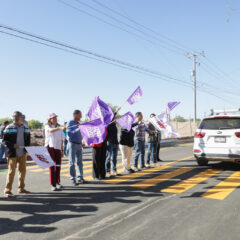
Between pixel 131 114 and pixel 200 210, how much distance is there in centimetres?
376

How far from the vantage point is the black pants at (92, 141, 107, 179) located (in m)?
7.54

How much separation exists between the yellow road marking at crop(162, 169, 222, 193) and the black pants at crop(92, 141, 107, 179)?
223 centimetres

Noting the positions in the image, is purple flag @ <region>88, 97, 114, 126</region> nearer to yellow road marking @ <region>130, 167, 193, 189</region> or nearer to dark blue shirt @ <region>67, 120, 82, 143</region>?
dark blue shirt @ <region>67, 120, 82, 143</region>

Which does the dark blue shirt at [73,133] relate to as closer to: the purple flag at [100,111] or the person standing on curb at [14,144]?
the purple flag at [100,111]

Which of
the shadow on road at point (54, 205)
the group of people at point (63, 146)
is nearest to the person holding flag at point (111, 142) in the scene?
the group of people at point (63, 146)

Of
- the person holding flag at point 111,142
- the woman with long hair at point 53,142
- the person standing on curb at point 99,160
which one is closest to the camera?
the woman with long hair at point 53,142

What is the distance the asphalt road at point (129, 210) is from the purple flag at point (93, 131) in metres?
1.20

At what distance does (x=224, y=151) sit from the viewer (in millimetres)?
8211

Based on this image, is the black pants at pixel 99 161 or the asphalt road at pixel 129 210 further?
the black pants at pixel 99 161

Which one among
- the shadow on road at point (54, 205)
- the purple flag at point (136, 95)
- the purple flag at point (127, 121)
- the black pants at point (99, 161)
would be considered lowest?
the shadow on road at point (54, 205)

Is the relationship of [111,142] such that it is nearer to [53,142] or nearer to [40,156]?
[53,142]

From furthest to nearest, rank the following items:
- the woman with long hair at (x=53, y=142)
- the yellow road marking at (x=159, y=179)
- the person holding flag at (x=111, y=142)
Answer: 1. the person holding flag at (x=111, y=142)
2. the yellow road marking at (x=159, y=179)
3. the woman with long hair at (x=53, y=142)

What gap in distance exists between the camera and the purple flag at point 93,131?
21.0 feet

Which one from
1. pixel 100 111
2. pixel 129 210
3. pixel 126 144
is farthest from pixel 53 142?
pixel 126 144
